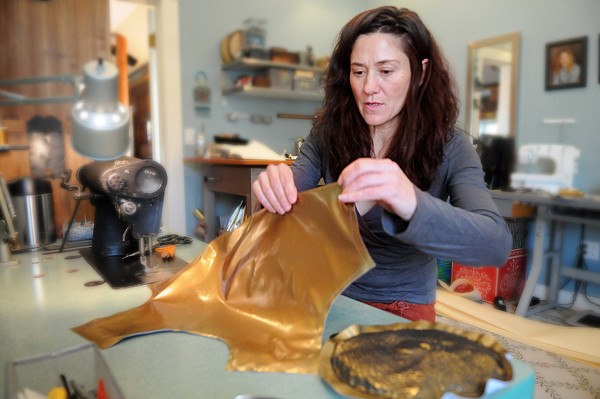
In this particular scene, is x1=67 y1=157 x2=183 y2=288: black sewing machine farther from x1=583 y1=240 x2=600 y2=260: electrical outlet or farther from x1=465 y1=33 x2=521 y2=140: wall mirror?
x1=583 y1=240 x2=600 y2=260: electrical outlet

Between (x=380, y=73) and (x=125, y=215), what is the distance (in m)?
0.73

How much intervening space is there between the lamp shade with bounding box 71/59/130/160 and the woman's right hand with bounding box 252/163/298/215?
388mm

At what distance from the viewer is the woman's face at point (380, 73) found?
989mm

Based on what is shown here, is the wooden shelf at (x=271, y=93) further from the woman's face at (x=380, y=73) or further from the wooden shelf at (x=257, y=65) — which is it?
the woman's face at (x=380, y=73)

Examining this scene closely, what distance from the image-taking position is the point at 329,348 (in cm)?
59

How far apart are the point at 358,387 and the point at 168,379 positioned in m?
0.25

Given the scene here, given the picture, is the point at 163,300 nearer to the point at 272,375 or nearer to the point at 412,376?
the point at 272,375

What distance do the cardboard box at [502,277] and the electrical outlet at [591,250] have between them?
13.7 inches

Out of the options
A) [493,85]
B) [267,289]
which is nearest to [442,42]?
[493,85]

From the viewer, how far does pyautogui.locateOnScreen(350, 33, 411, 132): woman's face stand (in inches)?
38.9

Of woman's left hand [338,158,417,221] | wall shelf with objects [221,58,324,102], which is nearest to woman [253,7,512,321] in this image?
woman's left hand [338,158,417,221]

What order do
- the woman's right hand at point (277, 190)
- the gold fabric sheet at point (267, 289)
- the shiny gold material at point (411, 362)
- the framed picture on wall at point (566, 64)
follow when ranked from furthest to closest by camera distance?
the framed picture on wall at point (566, 64), the woman's right hand at point (277, 190), the gold fabric sheet at point (267, 289), the shiny gold material at point (411, 362)

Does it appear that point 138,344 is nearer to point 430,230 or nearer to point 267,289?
point 267,289

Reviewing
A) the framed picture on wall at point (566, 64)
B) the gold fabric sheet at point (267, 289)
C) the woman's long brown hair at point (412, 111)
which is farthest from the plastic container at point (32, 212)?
the framed picture on wall at point (566, 64)
